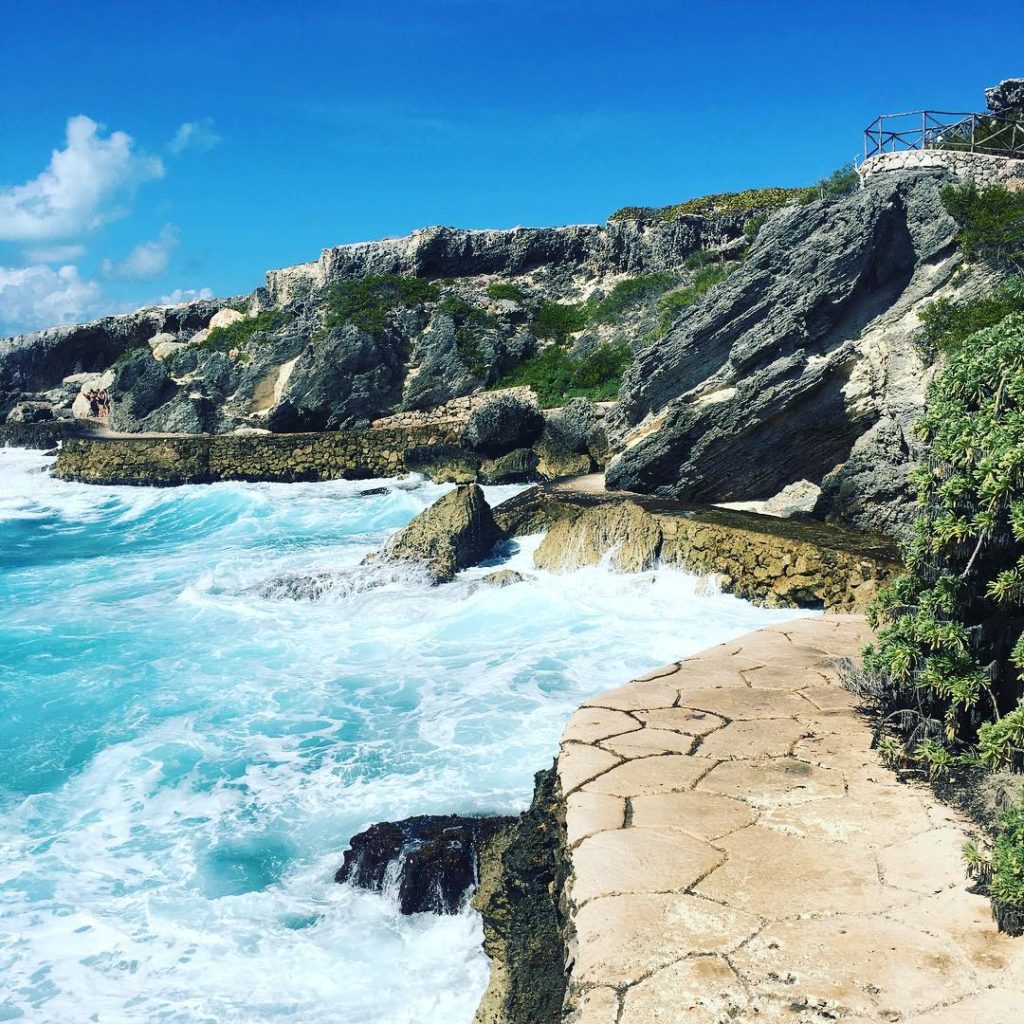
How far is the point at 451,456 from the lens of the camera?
24.8m

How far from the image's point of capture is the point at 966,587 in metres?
4.57

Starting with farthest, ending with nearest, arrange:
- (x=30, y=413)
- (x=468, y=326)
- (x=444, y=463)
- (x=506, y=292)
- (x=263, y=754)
Answer: (x=30, y=413) → (x=506, y=292) → (x=468, y=326) → (x=444, y=463) → (x=263, y=754)

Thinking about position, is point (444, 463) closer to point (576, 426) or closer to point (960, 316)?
point (576, 426)

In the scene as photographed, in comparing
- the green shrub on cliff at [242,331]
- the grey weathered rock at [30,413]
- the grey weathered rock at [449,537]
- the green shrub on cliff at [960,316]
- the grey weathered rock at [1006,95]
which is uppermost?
the grey weathered rock at [1006,95]

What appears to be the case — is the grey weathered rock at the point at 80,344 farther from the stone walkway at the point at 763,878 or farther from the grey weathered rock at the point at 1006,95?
the stone walkway at the point at 763,878

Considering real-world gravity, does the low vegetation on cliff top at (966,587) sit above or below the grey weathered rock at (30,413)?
below

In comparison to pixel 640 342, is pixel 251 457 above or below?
below

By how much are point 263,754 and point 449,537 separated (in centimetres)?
678

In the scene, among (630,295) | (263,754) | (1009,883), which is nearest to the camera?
(1009,883)

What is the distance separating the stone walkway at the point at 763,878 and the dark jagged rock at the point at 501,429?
18744 mm

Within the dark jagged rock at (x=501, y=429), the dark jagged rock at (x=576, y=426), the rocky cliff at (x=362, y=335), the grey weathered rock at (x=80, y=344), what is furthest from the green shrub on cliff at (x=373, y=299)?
the grey weathered rock at (x=80, y=344)

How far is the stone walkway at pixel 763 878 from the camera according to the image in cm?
292

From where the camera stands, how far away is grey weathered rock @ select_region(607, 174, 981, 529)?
53.0 ft

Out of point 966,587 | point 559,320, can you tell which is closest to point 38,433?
point 559,320
